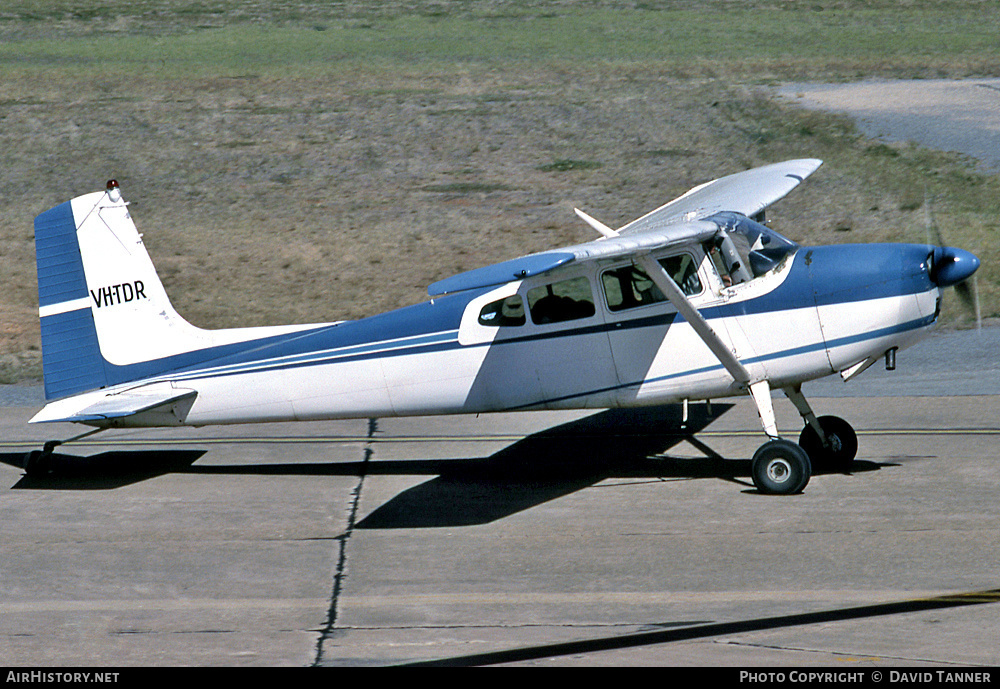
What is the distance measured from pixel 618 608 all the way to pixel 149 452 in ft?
21.3

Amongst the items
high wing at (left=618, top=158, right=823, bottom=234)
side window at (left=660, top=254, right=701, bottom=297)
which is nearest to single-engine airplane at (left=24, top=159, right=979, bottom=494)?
side window at (left=660, top=254, right=701, bottom=297)

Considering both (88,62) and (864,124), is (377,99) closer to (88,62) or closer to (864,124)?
(88,62)

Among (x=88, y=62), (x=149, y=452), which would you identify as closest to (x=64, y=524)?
(x=149, y=452)

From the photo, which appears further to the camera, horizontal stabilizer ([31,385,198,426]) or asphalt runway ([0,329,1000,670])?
horizontal stabilizer ([31,385,198,426])

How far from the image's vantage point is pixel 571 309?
11.2 m

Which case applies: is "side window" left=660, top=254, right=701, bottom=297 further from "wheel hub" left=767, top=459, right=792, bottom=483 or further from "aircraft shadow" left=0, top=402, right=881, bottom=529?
"wheel hub" left=767, top=459, right=792, bottom=483

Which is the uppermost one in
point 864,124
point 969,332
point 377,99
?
point 377,99

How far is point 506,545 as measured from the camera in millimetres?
9844

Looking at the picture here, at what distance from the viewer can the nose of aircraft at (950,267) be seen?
34.4 ft

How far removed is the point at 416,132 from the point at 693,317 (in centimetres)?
1629

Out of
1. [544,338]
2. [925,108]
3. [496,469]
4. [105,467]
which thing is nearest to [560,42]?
[925,108]

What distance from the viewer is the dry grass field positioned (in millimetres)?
20297

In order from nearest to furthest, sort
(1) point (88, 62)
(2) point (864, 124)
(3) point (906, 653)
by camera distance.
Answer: (3) point (906, 653) < (2) point (864, 124) < (1) point (88, 62)

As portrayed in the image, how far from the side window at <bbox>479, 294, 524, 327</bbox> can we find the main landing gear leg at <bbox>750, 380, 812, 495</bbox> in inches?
93.6
